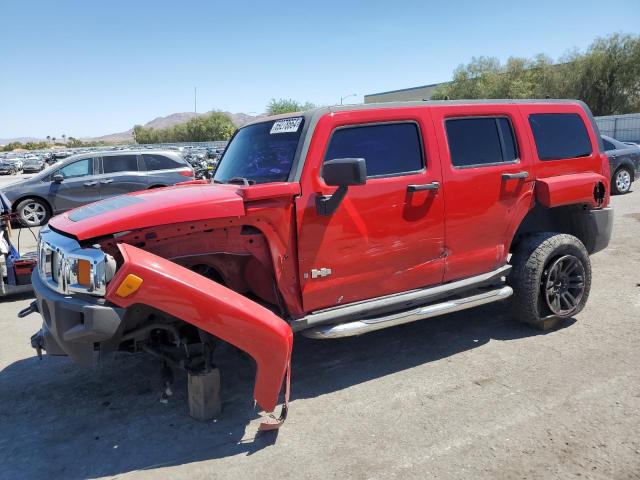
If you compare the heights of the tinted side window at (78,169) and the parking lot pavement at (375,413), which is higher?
the tinted side window at (78,169)

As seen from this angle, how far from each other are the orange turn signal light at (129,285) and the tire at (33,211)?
10.6 meters

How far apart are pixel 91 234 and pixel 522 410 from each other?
3.02 metres

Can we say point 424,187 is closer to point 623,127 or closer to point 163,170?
point 163,170

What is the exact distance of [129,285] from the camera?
2809 millimetres

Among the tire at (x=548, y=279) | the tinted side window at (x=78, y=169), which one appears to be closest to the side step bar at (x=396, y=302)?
the tire at (x=548, y=279)

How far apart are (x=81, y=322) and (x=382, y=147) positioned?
2.45 meters

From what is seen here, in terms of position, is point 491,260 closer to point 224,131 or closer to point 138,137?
point 224,131

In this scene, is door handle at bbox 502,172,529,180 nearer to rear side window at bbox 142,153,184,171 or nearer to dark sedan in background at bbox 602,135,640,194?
rear side window at bbox 142,153,184,171

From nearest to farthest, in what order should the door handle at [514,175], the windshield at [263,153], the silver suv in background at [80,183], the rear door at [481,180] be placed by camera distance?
the windshield at [263,153], the rear door at [481,180], the door handle at [514,175], the silver suv in background at [80,183]

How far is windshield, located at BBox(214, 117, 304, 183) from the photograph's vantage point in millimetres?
3766

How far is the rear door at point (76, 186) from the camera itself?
11906 millimetres

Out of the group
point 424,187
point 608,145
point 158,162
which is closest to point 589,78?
point 608,145

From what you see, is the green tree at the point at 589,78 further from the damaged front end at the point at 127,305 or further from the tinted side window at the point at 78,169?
the damaged front end at the point at 127,305

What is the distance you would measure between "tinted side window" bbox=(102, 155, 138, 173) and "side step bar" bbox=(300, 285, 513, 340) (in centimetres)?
1008
